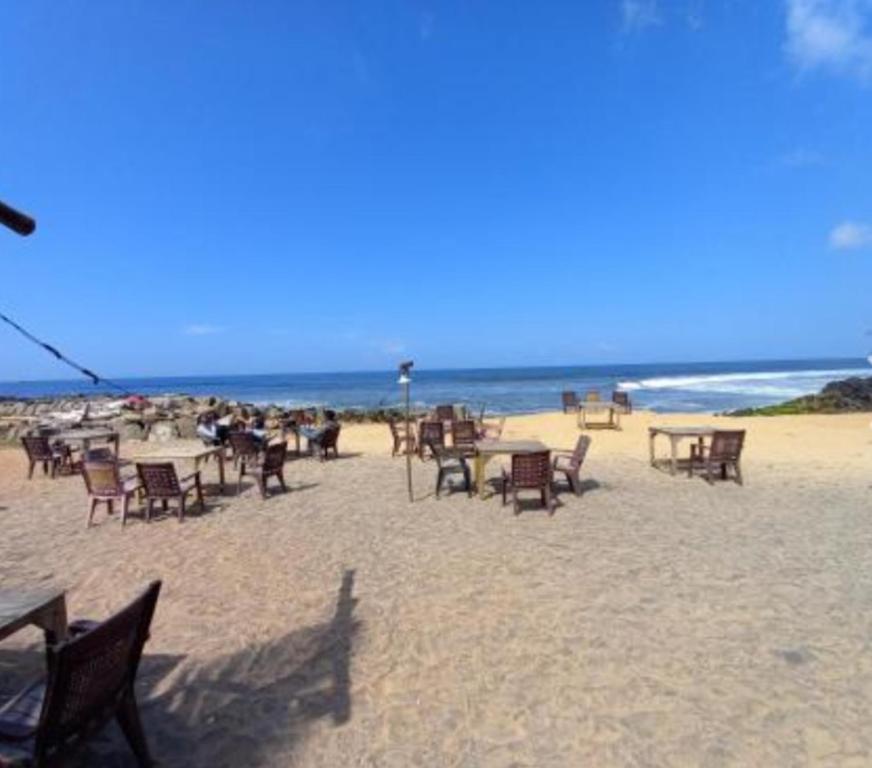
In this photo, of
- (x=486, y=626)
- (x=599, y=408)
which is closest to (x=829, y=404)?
(x=599, y=408)

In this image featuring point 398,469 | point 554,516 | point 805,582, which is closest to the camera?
point 805,582

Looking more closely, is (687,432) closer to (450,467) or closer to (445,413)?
(450,467)

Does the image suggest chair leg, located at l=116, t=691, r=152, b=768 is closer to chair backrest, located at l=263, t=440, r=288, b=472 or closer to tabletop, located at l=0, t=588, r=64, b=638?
tabletop, located at l=0, t=588, r=64, b=638

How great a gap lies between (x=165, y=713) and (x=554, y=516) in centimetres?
530

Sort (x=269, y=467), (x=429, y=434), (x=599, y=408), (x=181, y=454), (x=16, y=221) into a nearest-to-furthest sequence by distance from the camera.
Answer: (x=16, y=221) → (x=181, y=454) → (x=269, y=467) → (x=429, y=434) → (x=599, y=408)

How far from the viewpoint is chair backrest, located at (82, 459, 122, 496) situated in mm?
8164

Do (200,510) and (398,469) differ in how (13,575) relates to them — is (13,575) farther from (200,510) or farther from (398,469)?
(398,469)

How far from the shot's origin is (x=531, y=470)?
8352mm

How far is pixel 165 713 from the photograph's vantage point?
3674mm

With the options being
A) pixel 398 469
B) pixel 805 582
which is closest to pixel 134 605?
pixel 805 582

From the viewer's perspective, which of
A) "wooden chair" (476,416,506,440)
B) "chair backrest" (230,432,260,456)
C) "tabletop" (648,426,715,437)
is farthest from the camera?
"wooden chair" (476,416,506,440)

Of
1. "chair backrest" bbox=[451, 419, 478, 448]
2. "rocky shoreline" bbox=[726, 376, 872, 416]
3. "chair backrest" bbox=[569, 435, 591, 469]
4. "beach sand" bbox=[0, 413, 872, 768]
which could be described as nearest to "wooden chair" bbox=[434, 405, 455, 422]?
"chair backrest" bbox=[451, 419, 478, 448]

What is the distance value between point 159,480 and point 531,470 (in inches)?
179

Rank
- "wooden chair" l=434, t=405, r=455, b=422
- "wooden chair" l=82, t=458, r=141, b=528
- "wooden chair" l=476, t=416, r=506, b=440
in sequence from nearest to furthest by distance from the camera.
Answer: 1. "wooden chair" l=82, t=458, r=141, b=528
2. "wooden chair" l=476, t=416, r=506, b=440
3. "wooden chair" l=434, t=405, r=455, b=422
